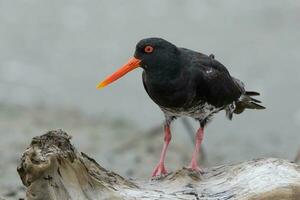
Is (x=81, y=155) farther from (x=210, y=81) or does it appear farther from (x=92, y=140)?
(x=92, y=140)

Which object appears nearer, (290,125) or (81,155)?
(81,155)

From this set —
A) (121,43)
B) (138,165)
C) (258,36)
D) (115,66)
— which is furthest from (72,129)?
(258,36)

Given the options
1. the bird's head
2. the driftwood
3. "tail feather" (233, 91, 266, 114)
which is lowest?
the driftwood

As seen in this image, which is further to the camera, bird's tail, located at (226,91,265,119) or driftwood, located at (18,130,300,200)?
bird's tail, located at (226,91,265,119)

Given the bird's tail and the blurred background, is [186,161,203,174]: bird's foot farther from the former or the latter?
the blurred background

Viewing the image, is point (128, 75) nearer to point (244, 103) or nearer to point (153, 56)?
point (244, 103)

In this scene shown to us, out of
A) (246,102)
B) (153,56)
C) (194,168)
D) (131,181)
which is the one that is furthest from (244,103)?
(131,181)

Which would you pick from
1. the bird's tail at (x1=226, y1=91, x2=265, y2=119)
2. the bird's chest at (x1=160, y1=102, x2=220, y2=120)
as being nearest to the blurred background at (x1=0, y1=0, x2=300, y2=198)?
the bird's chest at (x1=160, y1=102, x2=220, y2=120)
